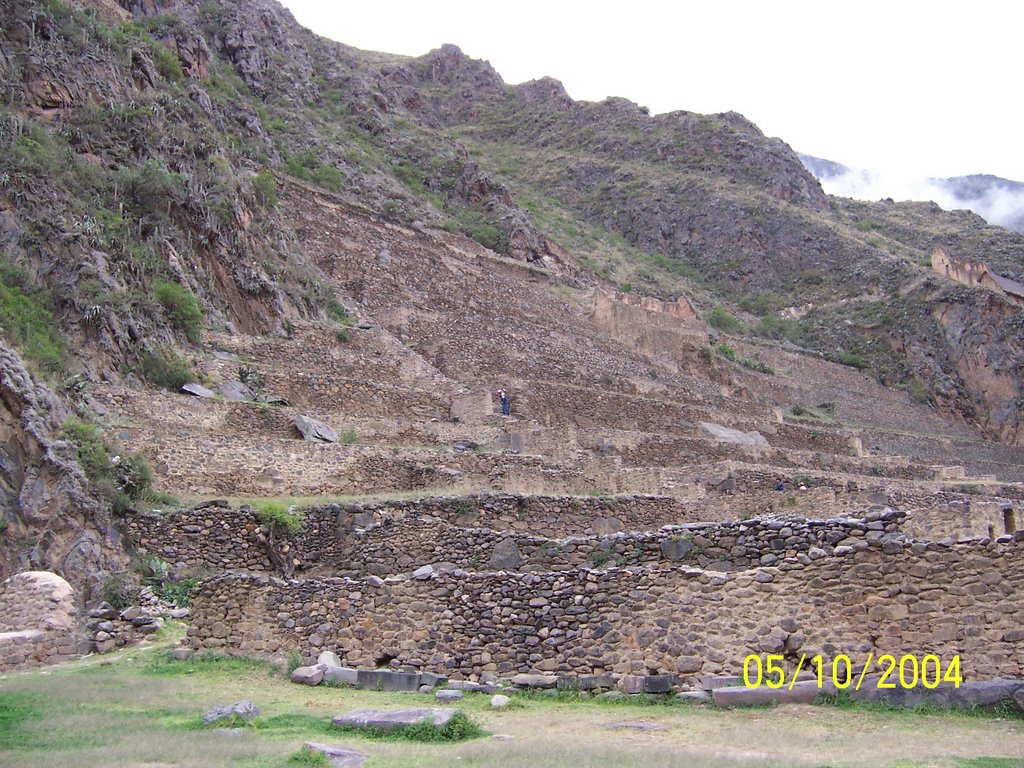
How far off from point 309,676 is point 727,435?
74.7 feet

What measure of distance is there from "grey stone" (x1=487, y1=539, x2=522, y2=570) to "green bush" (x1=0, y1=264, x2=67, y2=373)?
11262 mm

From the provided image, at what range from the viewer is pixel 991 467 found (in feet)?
151

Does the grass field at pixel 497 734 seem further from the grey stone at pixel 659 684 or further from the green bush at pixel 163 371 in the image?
the green bush at pixel 163 371

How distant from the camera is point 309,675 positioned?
1127 cm

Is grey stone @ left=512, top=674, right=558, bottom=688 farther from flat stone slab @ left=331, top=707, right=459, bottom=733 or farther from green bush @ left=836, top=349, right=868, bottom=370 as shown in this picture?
green bush @ left=836, top=349, right=868, bottom=370

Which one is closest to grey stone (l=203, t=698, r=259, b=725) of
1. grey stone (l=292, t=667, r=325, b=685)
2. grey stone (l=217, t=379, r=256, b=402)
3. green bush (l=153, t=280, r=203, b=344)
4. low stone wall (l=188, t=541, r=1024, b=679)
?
grey stone (l=292, t=667, r=325, b=685)

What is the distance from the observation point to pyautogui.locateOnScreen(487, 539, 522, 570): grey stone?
13.1 m

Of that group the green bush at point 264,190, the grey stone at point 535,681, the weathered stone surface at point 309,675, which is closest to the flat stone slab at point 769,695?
the grey stone at point 535,681

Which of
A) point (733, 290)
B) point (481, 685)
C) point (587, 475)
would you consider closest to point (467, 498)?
point (587, 475)

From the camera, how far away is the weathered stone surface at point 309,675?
1125 cm

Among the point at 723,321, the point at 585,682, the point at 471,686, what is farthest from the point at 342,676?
the point at 723,321

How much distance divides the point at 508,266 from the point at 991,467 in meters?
24.9

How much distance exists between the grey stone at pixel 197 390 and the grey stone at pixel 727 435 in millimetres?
14781

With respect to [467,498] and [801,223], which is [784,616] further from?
[801,223]
